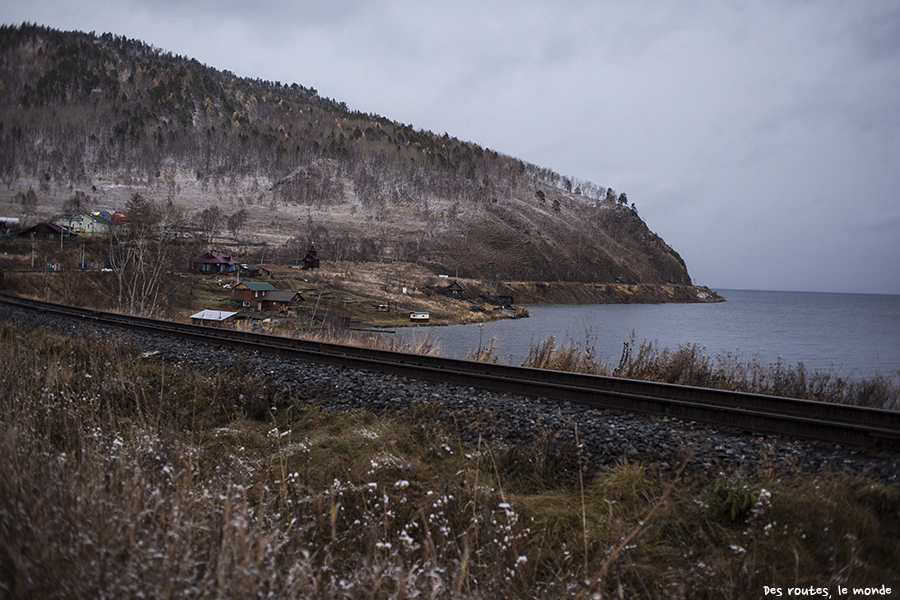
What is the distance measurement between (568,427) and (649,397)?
1.88 metres

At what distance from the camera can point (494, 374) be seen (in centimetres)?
855

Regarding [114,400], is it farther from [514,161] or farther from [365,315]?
[514,161]

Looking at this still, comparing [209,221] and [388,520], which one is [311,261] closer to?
[209,221]

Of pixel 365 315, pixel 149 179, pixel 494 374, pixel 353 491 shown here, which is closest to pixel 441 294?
pixel 365 315

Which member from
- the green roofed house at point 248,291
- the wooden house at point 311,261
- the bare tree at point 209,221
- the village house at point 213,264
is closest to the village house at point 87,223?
the bare tree at point 209,221

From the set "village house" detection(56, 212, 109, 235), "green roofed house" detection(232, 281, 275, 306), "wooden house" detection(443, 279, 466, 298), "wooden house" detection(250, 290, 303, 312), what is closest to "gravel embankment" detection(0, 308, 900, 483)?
"wooden house" detection(250, 290, 303, 312)

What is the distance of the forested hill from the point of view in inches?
4028

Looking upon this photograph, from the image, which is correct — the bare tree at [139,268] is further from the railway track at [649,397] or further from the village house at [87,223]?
the village house at [87,223]

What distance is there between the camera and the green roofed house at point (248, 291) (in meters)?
44.0

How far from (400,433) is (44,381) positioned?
4930 mm

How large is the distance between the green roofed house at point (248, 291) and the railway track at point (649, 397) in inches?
1391

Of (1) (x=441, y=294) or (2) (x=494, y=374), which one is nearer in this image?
(2) (x=494, y=374)

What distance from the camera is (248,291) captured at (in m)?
44.3

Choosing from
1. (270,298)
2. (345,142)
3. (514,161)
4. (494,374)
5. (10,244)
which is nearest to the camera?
(494,374)
